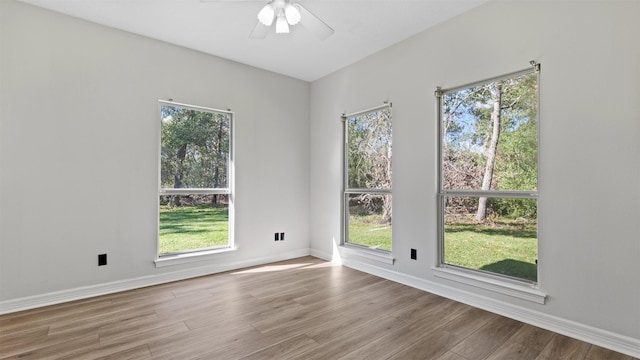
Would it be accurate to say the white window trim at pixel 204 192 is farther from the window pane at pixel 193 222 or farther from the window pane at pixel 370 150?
the window pane at pixel 370 150

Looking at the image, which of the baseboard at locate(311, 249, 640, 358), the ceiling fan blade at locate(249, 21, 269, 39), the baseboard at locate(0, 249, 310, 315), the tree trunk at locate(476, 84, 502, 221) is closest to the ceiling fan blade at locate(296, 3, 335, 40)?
the ceiling fan blade at locate(249, 21, 269, 39)

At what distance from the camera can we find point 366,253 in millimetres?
3844

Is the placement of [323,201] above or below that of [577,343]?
above

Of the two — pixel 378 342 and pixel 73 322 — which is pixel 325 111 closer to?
pixel 378 342

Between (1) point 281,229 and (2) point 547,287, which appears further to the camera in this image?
(1) point 281,229

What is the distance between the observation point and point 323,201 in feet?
14.8

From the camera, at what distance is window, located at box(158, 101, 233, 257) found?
3.51m

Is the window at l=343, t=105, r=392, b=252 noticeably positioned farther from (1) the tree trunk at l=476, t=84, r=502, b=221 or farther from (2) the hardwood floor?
(1) the tree trunk at l=476, t=84, r=502, b=221

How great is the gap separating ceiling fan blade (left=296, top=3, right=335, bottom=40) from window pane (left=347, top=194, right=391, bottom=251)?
6.34 feet

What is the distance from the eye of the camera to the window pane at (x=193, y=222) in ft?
11.5

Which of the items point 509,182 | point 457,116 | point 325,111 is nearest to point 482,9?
point 457,116

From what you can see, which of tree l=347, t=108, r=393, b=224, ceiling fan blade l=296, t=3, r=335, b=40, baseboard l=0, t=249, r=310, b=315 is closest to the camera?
ceiling fan blade l=296, t=3, r=335, b=40

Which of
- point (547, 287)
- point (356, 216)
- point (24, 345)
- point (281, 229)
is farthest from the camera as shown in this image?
point (281, 229)

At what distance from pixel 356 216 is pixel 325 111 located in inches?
62.3
